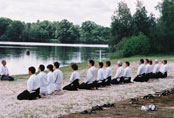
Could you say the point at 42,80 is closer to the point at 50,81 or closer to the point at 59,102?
the point at 50,81

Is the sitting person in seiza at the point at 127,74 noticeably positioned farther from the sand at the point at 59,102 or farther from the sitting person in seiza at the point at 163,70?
the sitting person in seiza at the point at 163,70

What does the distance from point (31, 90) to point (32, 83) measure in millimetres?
297

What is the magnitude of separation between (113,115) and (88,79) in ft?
22.1

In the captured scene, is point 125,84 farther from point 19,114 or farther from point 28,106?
point 19,114

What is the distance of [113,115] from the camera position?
A: 10438mm

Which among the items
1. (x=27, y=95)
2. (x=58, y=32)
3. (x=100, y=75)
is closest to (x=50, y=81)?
(x=27, y=95)

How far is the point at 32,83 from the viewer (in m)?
13.5

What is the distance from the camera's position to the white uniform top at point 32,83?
13.5 meters

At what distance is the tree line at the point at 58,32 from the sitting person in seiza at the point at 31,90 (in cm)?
12410

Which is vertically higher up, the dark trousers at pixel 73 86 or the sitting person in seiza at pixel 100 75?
the sitting person in seiza at pixel 100 75

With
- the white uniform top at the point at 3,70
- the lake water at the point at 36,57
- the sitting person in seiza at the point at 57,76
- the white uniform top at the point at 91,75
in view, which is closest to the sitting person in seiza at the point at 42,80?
the sitting person in seiza at the point at 57,76

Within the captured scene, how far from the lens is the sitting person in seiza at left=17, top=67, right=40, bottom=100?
13.5 meters

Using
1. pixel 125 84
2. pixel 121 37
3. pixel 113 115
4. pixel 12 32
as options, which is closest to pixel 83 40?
pixel 12 32

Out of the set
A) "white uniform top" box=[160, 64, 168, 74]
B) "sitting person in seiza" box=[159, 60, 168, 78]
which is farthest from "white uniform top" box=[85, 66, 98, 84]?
"white uniform top" box=[160, 64, 168, 74]
